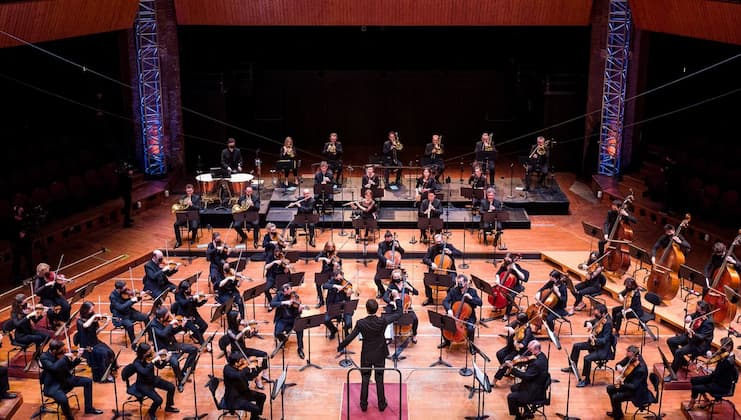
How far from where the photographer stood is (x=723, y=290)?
1405cm

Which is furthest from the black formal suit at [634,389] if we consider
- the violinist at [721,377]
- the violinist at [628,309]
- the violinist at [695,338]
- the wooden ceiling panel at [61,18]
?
the wooden ceiling panel at [61,18]

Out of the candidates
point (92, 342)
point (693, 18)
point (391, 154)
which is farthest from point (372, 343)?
point (693, 18)

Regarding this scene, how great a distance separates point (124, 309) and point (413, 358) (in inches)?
179

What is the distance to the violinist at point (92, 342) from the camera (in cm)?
1227

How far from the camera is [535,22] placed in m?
21.7

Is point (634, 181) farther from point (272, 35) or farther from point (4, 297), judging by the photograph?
point (4, 297)

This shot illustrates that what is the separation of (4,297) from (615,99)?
1442cm

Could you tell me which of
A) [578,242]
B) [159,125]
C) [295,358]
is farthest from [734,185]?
[159,125]

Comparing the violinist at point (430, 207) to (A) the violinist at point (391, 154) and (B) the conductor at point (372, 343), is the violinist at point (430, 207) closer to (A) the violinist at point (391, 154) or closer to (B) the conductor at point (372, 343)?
(A) the violinist at point (391, 154)

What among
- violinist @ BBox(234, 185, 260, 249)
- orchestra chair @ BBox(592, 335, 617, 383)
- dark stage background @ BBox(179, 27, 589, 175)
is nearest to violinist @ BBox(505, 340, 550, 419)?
orchestra chair @ BBox(592, 335, 617, 383)

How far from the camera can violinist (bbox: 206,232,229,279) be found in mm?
15000

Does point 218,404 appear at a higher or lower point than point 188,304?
lower

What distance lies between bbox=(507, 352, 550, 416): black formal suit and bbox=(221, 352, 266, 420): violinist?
3.36 meters

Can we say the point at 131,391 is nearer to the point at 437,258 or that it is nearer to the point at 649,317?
the point at 437,258
